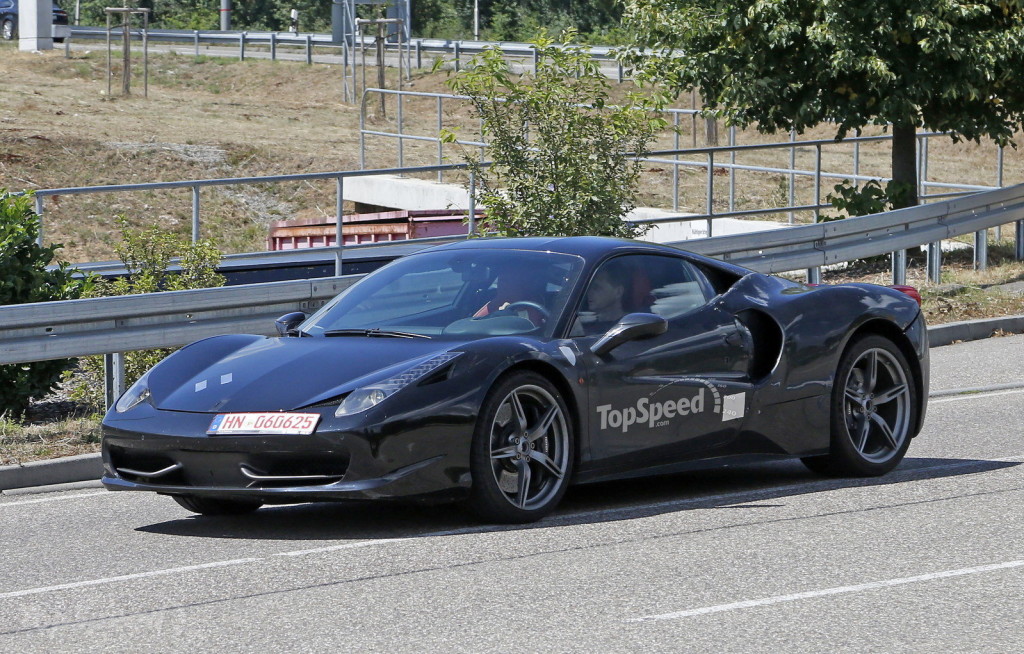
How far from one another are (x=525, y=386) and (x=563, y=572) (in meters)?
1.11

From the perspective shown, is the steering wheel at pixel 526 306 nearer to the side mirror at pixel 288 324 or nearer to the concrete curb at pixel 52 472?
the side mirror at pixel 288 324

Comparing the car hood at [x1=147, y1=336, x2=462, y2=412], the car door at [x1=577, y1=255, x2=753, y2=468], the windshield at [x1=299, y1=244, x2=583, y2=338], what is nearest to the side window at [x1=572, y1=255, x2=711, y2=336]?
the car door at [x1=577, y1=255, x2=753, y2=468]

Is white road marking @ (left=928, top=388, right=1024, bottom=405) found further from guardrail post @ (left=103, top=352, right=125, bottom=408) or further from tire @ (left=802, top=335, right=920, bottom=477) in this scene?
guardrail post @ (left=103, top=352, right=125, bottom=408)

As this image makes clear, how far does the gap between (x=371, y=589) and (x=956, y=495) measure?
3344 millimetres

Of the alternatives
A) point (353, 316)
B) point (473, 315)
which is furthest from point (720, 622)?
point (353, 316)

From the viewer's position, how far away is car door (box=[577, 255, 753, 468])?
7609 mm

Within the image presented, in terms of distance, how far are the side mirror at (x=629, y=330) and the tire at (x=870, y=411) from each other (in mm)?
1359

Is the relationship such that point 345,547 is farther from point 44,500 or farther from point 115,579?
point 44,500

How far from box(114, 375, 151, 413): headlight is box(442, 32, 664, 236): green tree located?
655cm

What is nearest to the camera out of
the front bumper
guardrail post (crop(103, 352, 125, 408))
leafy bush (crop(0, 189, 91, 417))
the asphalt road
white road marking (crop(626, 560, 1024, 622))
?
the asphalt road

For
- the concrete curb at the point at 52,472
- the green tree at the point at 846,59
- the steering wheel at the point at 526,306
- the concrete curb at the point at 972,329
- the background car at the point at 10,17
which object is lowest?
the concrete curb at the point at 52,472

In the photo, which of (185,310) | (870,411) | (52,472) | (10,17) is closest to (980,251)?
(870,411)

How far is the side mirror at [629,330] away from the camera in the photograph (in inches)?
299

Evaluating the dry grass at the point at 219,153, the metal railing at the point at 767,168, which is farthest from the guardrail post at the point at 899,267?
the dry grass at the point at 219,153
